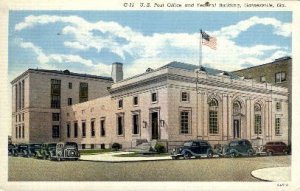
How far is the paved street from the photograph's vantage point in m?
4.56

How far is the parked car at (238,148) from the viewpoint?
462 cm

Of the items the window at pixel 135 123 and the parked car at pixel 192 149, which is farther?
the window at pixel 135 123

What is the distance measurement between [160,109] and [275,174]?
100 centimetres

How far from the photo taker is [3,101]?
4.60 metres

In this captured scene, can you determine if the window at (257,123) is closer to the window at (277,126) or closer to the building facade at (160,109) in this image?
the building facade at (160,109)

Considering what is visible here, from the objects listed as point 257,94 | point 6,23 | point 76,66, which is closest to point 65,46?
point 76,66

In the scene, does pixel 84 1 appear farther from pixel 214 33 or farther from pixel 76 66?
pixel 214 33

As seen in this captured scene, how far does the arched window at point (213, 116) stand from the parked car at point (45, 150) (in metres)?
1.22

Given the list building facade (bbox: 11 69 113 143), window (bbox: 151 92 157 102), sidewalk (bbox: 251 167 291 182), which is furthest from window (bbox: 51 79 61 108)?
sidewalk (bbox: 251 167 291 182)

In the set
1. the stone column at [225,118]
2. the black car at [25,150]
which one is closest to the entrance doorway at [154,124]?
the stone column at [225,118]

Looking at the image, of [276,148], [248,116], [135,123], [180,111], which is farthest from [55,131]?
[276,148]

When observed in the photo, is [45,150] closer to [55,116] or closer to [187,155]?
[55,116]

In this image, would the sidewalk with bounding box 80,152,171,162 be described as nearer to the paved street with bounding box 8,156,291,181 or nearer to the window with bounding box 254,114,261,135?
the paved street with bounding box 8,156,291,181

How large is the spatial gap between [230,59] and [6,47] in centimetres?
169
